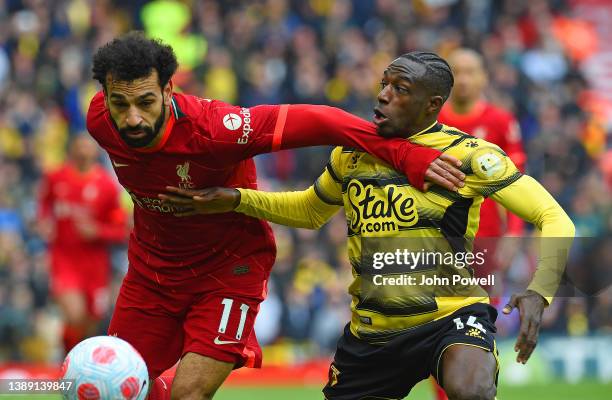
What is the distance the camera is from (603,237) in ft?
48.5

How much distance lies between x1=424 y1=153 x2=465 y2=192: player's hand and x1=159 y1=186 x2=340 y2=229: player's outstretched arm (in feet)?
2.67

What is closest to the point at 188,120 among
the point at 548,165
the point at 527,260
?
the point at 527,260

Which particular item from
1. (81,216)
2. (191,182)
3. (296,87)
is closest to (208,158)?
(191,182)

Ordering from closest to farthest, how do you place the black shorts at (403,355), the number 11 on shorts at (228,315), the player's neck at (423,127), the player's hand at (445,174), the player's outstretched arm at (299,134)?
the black shorts at (403,355) → the player's hand at (445,174) → the player's outstretched arm at (299,134) → the player's neck at (423,127) → the number 11 on shorts at (228,315)

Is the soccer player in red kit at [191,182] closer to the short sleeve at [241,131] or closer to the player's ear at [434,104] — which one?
the short sleeve at [241,131]

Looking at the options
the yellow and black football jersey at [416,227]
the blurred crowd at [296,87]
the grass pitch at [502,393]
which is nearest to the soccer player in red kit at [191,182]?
the yellow and black football jersey at [416,227]

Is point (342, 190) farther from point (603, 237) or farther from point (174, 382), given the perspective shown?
point (603, 237)

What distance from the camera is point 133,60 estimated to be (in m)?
6.57

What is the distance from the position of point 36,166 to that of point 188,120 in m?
9.56

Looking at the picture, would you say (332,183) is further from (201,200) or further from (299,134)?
(201,200)

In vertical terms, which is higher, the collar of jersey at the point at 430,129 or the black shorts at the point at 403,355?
the collar of jersey at the point at 430,129

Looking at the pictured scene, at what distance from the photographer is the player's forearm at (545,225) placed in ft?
20.0

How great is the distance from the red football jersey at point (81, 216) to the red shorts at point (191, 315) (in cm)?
543

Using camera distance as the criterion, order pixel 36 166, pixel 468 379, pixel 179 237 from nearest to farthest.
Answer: pixel 468 379 < pixel 179 237 < pixel 36 166
